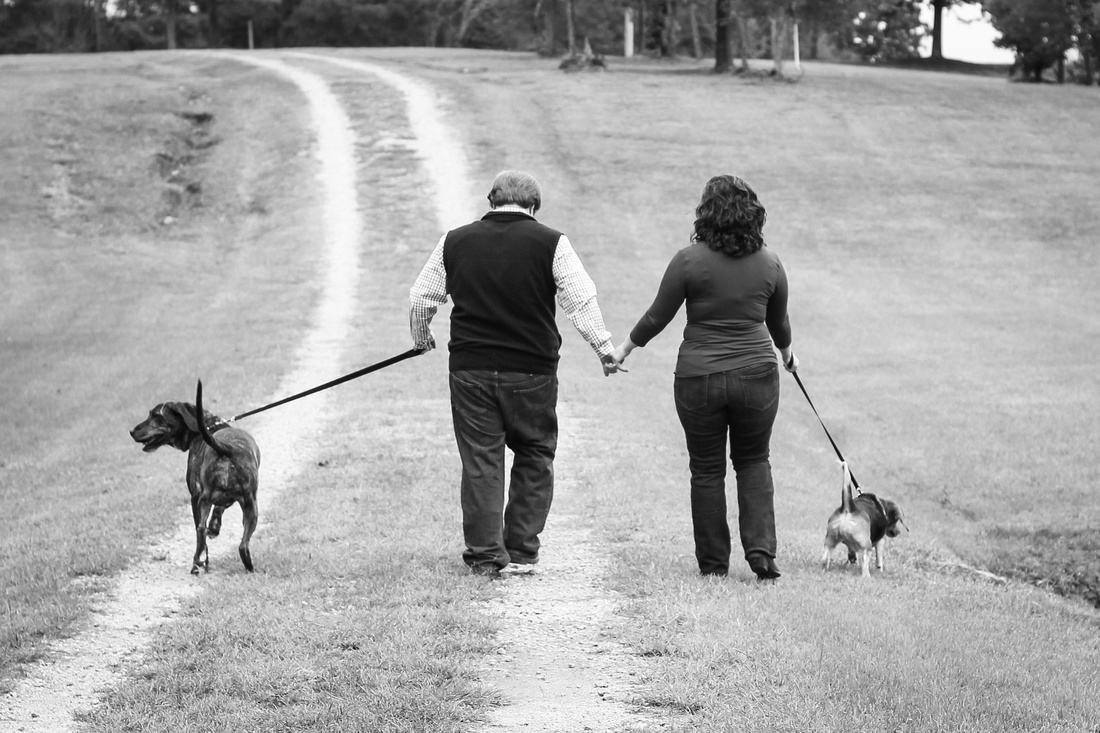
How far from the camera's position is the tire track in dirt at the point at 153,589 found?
215 inches

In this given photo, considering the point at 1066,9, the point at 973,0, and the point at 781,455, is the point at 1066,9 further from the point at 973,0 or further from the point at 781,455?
the point at 781,455

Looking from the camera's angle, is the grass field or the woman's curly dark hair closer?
the grass field

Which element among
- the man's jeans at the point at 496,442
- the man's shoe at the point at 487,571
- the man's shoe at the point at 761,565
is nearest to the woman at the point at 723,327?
the man's shoe at the point at 761,565

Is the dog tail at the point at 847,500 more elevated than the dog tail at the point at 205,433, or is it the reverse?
the dog tail at the point at 205,433

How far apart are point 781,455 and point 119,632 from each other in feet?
28.3

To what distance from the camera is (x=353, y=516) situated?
897 cm

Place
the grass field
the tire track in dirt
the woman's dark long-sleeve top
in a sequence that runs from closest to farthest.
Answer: the tire track in dirt, the grass field, the woman's dark long-sleeve top

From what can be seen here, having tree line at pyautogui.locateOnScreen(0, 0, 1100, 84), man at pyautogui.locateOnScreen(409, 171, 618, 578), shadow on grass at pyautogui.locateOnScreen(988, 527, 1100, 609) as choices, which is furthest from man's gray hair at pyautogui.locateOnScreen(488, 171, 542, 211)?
tree line at pyautogui.locateOnScreen(0, 0, 1100, 84)

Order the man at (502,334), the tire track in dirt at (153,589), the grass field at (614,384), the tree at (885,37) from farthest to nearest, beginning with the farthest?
the tree at (885,37) < the man at (502,334) < the grass field at (614,384) < the tire track in dirt at (153,589)

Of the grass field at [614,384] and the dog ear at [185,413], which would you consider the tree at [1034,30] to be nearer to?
the grass field at [614,384]

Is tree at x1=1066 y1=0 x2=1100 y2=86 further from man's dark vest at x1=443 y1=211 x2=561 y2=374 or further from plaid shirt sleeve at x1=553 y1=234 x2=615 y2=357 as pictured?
man's dark vest at x1=443 y1=211 x2=561 y2=374

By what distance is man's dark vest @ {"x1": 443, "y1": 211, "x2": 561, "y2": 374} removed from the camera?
22.6 ft

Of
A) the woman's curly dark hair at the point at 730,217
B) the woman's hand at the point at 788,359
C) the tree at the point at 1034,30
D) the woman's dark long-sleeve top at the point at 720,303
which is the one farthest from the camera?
the tree at the point at 1034,30

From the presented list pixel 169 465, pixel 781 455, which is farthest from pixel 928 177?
pixel 169 465
